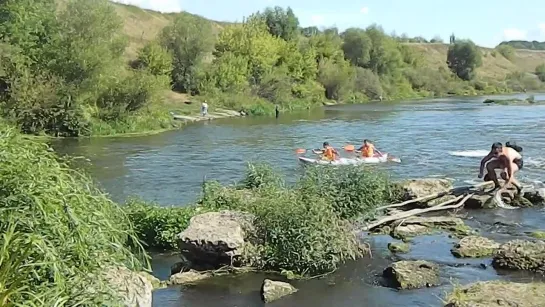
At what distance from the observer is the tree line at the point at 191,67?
4372 centimetres

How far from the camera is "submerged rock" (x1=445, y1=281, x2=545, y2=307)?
1044 cm

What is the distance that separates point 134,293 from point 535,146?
3041 cm

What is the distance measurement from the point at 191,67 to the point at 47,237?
63507 mm

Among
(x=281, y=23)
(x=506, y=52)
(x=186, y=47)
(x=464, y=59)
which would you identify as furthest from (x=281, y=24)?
(x=506, y=52)

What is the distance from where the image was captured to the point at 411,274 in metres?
13.1

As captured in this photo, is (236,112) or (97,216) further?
(236,112)

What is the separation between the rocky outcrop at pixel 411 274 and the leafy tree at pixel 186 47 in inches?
2260

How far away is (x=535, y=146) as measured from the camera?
35.3m

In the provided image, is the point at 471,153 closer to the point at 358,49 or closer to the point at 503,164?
the point at 503,164

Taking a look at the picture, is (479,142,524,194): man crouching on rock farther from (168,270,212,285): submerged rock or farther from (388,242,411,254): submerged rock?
(168,270,212,285): submerged rock

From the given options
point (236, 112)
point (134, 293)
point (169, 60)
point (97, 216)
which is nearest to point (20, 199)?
point (97, 216)

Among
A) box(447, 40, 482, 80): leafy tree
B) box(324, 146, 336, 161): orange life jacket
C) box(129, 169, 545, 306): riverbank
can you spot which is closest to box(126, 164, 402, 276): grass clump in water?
box(129, 169, 545, 306): riverbank

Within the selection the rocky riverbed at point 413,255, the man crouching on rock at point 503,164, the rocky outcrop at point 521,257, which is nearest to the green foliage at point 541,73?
the man crouching on rock at point 503,164

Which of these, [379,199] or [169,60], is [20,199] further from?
[169,60]
